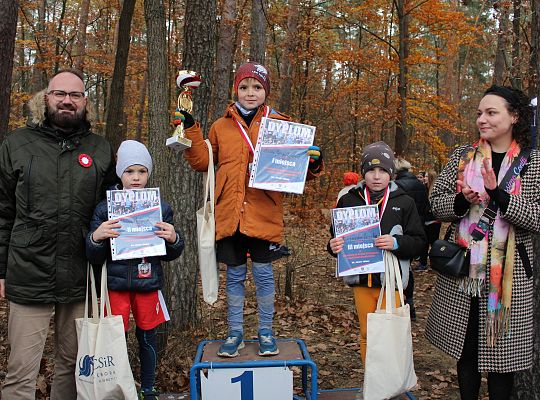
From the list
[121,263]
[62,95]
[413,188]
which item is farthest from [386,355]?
[413,188]

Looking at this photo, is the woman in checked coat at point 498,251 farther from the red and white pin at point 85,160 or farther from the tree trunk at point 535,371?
the red and white pin at point 85,160

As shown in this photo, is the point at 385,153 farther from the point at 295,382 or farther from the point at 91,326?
the point at 295,382

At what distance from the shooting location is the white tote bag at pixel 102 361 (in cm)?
346

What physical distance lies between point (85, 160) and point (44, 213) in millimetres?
461

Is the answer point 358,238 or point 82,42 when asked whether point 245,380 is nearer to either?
point 358,238

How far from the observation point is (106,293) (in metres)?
3.58

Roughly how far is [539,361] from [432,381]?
1.72 meters

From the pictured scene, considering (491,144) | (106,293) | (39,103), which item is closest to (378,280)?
(491,144)

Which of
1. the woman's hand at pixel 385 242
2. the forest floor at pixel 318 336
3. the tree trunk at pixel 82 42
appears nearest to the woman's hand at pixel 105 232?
the woman's hand at pixel 385 242

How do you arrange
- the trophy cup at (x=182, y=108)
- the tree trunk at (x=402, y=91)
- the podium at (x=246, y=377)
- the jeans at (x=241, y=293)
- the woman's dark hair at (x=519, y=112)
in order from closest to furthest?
1. the woman's dark hair at (x=519, y=112)
2. the trophy cup at (x=182, y=108)
3. the podium at (x=246, y=377)
4. the jeans at (x=241, y=293)
5. the tree trunk at (x=402, y=91)

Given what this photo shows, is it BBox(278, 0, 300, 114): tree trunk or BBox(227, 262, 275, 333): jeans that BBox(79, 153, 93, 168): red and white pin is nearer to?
BBox(227, 262, 275, 333): jeans

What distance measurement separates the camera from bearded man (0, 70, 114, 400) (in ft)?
11.4

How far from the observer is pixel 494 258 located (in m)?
3.49

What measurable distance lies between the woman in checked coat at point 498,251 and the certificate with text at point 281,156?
1.10 m
